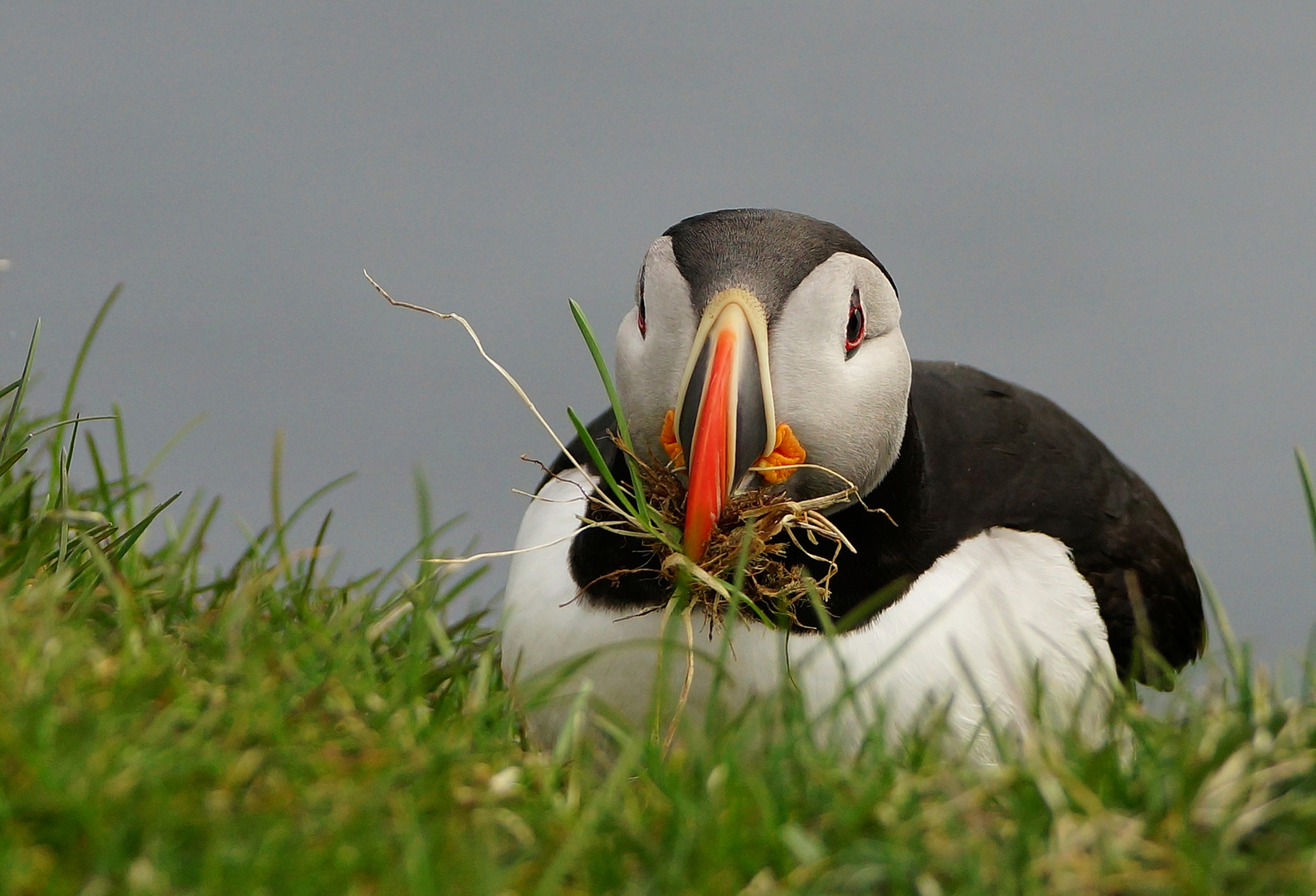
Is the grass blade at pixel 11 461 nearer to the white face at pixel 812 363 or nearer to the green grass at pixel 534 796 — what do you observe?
the green grass at pixel 534 796

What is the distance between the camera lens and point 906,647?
10.8 ft

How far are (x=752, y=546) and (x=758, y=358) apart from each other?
47 centimetres

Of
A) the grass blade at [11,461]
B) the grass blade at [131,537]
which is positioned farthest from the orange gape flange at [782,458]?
the grass blade at [11,461]

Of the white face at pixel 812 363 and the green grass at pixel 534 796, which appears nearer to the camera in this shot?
the green grass at pixel 534 796

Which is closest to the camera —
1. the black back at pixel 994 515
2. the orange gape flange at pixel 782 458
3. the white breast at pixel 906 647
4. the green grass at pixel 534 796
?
the green grass at pixel 534 796

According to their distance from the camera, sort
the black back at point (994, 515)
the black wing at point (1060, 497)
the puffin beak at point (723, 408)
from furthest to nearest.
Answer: the black wing at point (1060, 497), the black back at point (994, 515), the puffin beak at point (723, 408)

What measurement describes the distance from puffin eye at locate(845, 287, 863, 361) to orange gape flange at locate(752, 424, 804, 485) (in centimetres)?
30

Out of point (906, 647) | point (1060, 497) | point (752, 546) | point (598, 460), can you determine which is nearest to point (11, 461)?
point (598, 460)

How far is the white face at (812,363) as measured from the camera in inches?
127

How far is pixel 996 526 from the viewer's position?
4137 millimetres

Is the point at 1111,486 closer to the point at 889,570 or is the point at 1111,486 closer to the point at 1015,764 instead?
the point at 889,570

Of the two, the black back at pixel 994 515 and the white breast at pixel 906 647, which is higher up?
the black back at pixel 994 515

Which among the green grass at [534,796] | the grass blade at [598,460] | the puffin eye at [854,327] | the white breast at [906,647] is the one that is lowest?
the white breast at [906,647]

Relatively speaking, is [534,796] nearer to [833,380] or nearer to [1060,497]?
[833,380]
